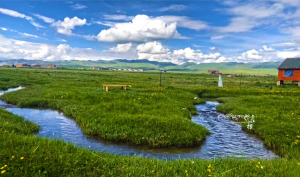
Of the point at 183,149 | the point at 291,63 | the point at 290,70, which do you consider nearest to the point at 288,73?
the point at 290,70

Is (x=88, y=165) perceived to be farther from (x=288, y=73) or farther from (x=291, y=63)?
(x=291, y=63)

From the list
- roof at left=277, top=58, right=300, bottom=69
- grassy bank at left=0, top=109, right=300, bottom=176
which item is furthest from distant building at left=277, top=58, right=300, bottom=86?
grassy bank at left=0, top=109, right=300, bottom=176

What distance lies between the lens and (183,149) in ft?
42.5

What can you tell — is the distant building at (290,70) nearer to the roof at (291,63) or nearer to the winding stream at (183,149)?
the roof at (291,63)

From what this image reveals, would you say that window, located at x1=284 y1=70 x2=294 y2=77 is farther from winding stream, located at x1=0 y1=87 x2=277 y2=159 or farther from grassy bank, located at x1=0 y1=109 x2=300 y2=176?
grassy bank, located at x1=0 y1=109 x2=300 y2=176

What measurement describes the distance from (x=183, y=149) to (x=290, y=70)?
2148 inches

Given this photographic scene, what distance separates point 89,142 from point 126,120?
10.9 feet

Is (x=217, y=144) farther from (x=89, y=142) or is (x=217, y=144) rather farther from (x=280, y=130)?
(x=89, y=142)

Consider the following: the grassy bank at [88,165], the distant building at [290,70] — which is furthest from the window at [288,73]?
the grassy bank at [88,165]

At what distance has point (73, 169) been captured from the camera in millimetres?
7660

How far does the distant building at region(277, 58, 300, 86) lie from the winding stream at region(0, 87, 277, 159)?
4497 cm

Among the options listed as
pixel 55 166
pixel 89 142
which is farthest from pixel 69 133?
pixel 55 166

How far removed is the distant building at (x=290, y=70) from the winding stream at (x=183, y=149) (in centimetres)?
4497

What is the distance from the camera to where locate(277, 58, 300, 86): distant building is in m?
54.1
